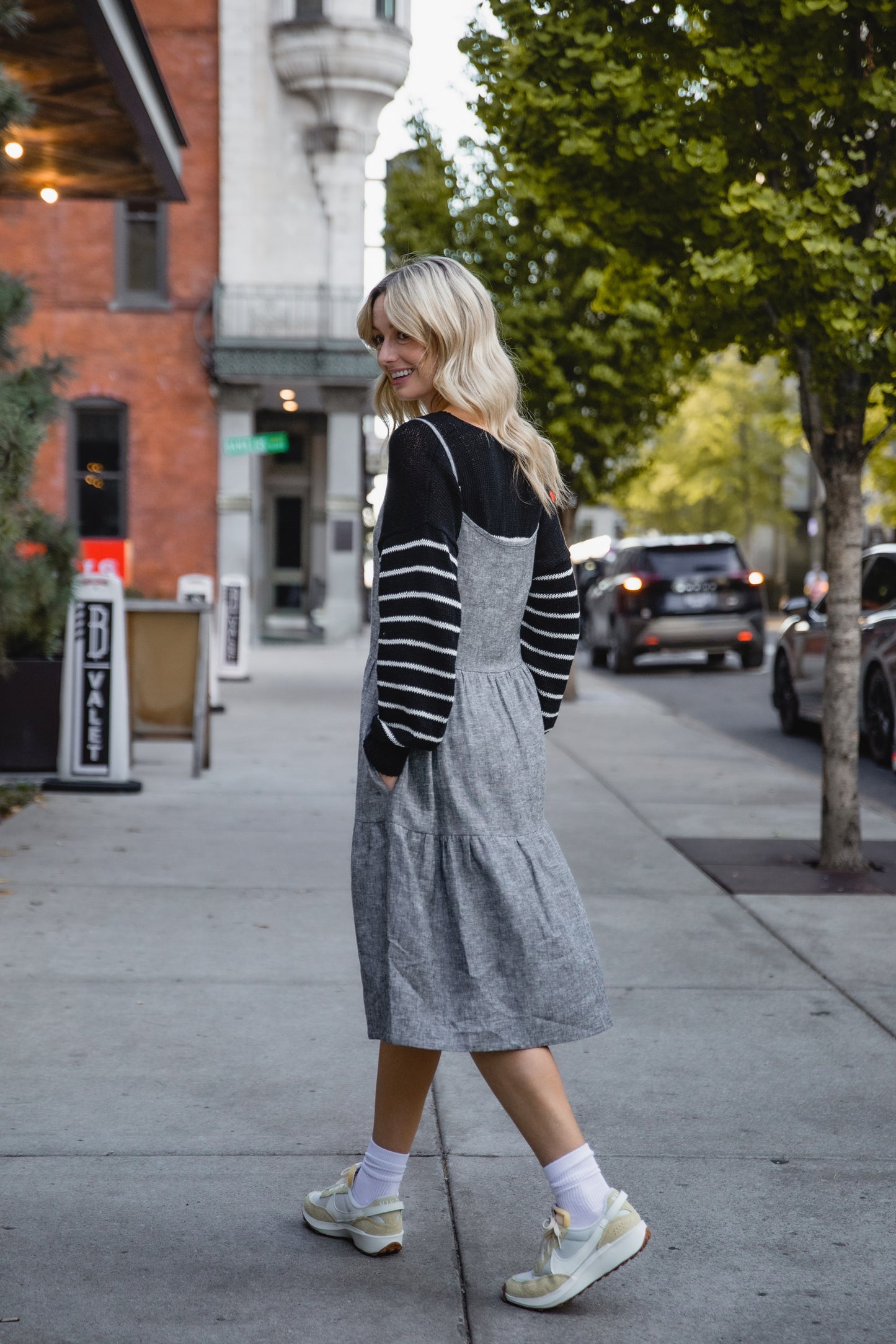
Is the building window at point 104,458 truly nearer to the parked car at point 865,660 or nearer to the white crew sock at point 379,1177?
the parked car at point 865,660

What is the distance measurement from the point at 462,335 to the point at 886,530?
1743 inches

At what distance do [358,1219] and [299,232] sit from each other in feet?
82.1

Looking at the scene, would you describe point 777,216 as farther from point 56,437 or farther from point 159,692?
point 56,437

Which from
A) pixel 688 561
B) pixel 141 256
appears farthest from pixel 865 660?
pixel 141 256

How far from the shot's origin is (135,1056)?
4.51 m

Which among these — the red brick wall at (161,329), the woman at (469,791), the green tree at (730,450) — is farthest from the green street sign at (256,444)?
the green tree at (730,450)

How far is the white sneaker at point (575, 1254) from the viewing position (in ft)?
10.00

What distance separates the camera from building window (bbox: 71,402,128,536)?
86.0 feet

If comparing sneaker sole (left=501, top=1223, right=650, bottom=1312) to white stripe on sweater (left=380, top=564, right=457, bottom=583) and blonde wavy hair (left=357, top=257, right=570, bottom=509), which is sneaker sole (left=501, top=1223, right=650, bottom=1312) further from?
blonde wavy hair (left=357, top=257, right=570, bottom=509)

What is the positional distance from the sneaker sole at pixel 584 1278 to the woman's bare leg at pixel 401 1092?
365mm

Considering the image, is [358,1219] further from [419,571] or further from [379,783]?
[419,571]

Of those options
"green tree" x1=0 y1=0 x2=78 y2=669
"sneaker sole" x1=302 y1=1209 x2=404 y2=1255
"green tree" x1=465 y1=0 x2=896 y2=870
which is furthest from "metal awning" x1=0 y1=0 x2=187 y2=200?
"sneaker sole" x1=302 y1=1209 x2=404 y2=1255

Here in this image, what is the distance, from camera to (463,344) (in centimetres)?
312

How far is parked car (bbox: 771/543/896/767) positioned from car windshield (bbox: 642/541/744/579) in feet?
19.9
